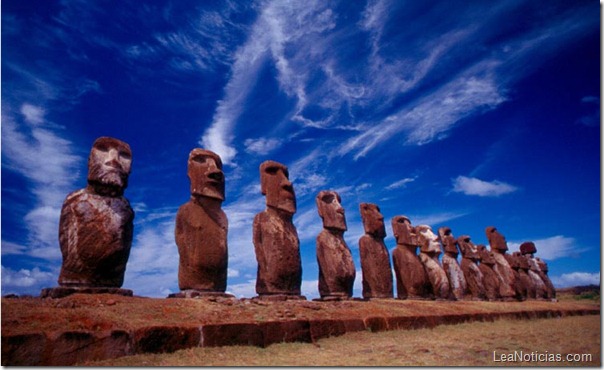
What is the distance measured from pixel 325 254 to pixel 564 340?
→ 590 centimetres

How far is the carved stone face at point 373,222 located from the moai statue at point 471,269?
7.21 m

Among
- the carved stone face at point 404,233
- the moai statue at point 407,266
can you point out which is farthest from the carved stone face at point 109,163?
the carved stone face at point 404,233

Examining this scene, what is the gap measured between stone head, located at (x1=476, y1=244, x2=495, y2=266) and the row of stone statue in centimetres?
294

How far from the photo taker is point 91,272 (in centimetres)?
723

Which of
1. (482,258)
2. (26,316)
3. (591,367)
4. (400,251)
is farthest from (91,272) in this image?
(482,258)

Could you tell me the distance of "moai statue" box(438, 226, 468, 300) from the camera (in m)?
18.0

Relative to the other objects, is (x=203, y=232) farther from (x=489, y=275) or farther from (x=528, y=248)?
(x=528, y=248)

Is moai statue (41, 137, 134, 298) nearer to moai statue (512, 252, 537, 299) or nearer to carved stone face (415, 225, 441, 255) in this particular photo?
carved stone face (415, 225, 441, 255)

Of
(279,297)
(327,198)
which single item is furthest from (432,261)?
(279,297)

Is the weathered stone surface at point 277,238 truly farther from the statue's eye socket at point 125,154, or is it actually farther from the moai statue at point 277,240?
the statue's eye socket at point 125,154

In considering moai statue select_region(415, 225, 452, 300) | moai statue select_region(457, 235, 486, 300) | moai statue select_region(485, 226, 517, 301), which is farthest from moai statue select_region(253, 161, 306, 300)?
moai statue select_region(485, 226, 517, 301)

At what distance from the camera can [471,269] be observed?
19516 mm

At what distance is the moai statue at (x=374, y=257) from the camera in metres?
13.4

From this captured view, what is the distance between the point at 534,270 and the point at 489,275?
7041 mm
